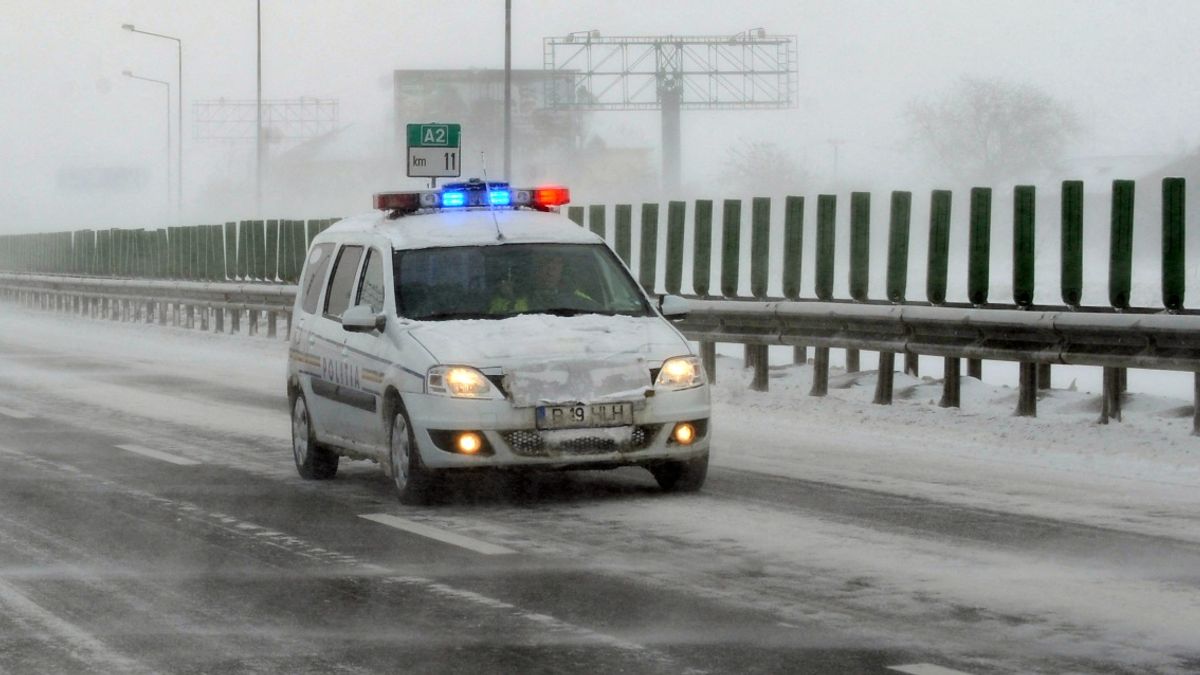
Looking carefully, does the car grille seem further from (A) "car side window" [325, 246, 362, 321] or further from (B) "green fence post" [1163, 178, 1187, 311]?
(B) "green fence post" [1163, 178, 1187, 311]

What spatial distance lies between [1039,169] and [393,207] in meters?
109

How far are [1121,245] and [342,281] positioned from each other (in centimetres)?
568

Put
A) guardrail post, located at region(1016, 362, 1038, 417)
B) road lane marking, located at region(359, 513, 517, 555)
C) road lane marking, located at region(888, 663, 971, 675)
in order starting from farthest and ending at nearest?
guardrail post, located at region(1016, 362, 1038, 417), road lane marking, located at region(359, 513, 517, 555), road lane marking, located at region(888, 663, 971, 675)

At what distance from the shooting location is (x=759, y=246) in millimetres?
20609

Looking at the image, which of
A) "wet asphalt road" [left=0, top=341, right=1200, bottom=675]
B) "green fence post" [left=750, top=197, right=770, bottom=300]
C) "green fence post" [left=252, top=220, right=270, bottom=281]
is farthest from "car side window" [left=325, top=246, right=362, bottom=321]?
"green fence post" [left=252, top=220, right=270, bottom=281]

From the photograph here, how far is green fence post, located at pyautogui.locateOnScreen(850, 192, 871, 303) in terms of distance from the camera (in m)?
18.5

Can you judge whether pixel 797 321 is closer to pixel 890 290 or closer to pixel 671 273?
pixel 890 290

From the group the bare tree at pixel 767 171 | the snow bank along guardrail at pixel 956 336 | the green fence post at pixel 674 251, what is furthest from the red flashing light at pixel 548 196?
the bare tree at pixel 767 171

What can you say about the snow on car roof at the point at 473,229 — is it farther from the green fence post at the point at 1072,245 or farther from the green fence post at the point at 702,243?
the green fence post at the point at 702,243

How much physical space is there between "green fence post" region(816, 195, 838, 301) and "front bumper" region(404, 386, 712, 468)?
824cm

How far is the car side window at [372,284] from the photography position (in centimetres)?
1180

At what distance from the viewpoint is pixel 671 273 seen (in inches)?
887

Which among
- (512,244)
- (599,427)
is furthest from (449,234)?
(599,427)

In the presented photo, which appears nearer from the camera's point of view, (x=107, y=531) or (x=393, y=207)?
(x=107, y=531)
